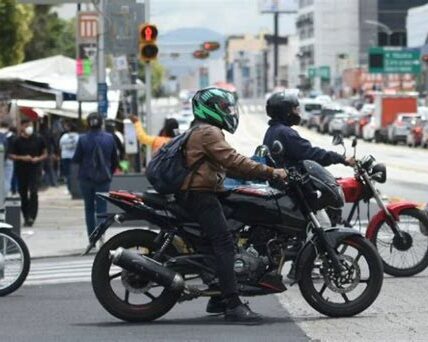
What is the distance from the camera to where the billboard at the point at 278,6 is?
167625 millimetres

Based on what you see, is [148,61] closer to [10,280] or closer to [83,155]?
[83,155]

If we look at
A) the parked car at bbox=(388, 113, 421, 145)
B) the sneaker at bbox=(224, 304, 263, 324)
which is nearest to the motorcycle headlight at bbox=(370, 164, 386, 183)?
the sneaker at bbox=(224, 304, 263, 324)

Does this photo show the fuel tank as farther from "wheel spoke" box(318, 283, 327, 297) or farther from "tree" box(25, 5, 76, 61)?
"tree" box(25, 5, 76, 61)

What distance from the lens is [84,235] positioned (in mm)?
19516

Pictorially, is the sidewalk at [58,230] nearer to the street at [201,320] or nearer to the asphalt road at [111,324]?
the street at [201,320]

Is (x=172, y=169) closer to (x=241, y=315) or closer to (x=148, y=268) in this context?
(x=148, y=268)

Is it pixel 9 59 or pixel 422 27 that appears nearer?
pixel 9 59

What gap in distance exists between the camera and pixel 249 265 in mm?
9719

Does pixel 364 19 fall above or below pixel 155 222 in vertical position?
above

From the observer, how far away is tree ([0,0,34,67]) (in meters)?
37.3

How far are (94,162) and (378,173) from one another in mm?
5050

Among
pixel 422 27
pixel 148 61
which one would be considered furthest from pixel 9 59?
pixel 422 27

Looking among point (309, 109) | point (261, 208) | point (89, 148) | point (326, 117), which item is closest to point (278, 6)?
point (309, 109)

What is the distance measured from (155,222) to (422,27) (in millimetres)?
101093
